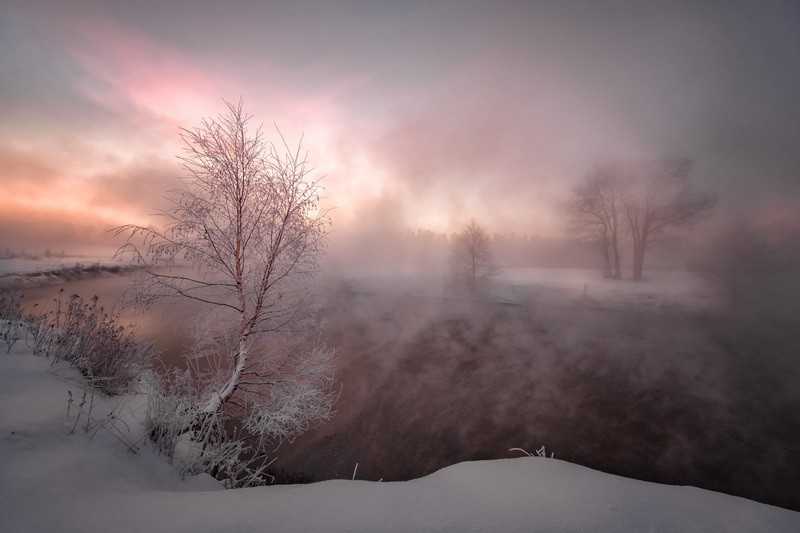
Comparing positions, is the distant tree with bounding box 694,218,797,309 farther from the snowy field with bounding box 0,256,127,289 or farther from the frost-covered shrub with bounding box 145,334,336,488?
the snowy field with bounding box 0,256,127,289

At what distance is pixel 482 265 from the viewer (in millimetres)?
38281

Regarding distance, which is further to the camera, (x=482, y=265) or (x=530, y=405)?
(x=482, y=265)

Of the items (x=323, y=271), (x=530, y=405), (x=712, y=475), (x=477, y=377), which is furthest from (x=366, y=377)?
(x=712, y=475)

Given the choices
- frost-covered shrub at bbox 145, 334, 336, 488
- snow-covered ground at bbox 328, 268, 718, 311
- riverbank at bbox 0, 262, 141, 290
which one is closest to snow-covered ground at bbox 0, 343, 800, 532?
frost-covered shrub at bbox 145, 334, 336, 488

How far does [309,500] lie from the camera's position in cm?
254

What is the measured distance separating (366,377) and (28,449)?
22.6 m

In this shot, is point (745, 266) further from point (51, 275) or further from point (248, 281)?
point (51, 275)

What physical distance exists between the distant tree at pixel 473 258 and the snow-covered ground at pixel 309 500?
36.4 meters

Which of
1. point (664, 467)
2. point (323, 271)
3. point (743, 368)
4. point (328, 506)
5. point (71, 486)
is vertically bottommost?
point (664, 467)

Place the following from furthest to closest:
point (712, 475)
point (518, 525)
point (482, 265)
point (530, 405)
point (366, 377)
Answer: point (482, 265)
point (366, 377)
point (530, 405)
point (712, 475)
point (518, 525)

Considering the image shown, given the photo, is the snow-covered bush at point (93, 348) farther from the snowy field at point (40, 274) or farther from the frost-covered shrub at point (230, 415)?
the snowy field at point (40, 274)

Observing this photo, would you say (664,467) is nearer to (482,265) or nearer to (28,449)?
(28,449)

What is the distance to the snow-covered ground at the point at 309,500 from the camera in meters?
2.04

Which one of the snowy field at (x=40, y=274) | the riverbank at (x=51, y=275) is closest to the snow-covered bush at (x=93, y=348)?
the riverbank at (x=51, y=275)
